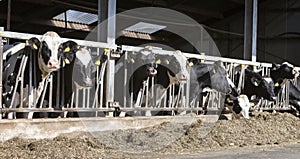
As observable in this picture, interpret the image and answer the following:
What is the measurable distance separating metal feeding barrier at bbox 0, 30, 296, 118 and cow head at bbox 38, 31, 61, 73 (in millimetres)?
207

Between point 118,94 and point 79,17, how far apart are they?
1190 cm

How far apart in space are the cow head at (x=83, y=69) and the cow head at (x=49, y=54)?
2.12ft

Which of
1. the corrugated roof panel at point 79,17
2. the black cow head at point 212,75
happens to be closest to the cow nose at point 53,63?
the black cow head at point 212,75

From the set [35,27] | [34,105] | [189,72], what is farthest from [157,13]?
[34,105]

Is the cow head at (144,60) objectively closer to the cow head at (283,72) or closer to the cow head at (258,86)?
the cow head at (258,86)

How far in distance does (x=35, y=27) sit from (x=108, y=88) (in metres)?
12.1

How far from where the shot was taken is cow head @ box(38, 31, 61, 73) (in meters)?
7.50

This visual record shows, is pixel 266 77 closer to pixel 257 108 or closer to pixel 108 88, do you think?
pixel 257 108

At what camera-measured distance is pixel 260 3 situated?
23.2 metres

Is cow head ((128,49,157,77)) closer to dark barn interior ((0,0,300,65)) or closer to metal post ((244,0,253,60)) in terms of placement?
metal post ((244,0,253,60))

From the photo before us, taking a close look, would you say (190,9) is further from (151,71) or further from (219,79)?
(151,71)

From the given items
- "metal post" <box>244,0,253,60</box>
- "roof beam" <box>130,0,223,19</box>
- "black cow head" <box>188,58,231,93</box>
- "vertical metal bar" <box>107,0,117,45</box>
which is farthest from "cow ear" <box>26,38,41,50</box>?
"roof beam" <box>130,0,223,19</box>

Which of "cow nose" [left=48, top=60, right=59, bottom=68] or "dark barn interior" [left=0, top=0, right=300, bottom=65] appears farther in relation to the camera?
"dark barn interior" [left=0, top=0, right=300, bottom=65]

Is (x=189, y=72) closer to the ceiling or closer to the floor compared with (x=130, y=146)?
closer to the ceiling
